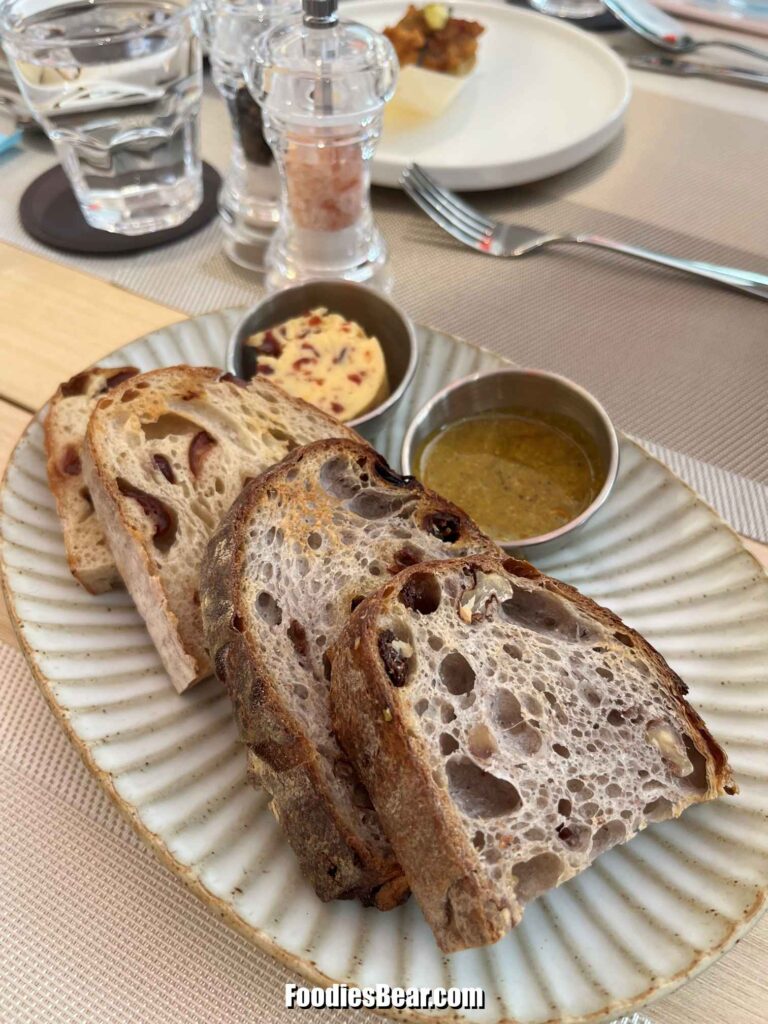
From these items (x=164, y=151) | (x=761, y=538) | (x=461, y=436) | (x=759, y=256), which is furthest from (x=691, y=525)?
(x=164, y=151)

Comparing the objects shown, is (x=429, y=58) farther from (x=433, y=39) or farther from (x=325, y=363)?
(x=325, y=363)

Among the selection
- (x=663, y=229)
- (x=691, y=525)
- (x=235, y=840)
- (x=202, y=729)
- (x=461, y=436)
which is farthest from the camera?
(x=663, y=229)

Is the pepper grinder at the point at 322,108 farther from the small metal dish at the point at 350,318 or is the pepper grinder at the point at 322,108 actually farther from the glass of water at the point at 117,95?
the glass of water at the point at 117,95

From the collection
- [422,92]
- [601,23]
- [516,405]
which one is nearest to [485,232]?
[422,92]

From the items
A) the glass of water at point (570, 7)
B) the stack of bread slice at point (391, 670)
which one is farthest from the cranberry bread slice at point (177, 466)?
the glass of water at point (570, 7)

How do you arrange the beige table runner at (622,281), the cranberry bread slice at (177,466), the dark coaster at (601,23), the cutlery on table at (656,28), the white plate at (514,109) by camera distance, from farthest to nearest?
1. the dark coaster at (601,23)
2. the cutlery on table at (656,28)
3. the white plate at (514,109)
4. the beige table runner at (622,281)
5. the cranberry bread slice at (177,466)

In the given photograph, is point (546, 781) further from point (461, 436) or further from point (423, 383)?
point (423, 383)
